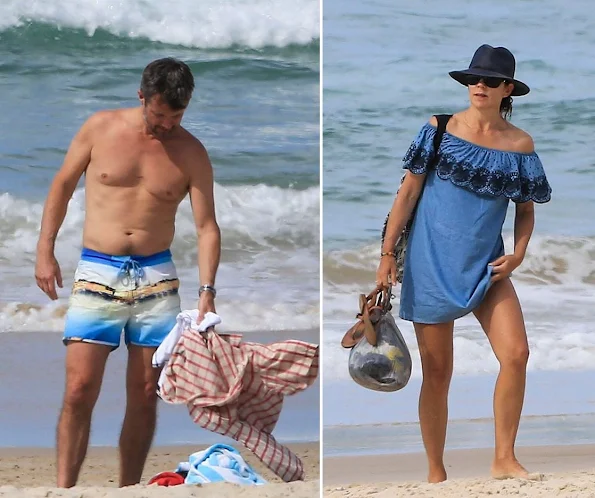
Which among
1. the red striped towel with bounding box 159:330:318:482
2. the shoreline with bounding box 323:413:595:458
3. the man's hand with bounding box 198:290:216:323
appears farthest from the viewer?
the shoreline with bounding box 323:413:595:458

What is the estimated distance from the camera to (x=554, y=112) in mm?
10961

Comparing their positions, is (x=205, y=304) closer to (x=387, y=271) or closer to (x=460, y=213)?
(x=387, y=271)

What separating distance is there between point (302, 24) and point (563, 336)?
253 centimetres

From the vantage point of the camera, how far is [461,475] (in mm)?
7000

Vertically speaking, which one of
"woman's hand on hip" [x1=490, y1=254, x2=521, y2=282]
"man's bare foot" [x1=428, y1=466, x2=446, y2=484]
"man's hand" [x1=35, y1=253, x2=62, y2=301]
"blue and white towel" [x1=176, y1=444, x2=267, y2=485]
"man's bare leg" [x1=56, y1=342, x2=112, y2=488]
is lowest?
"man's bare foot" [x1=428, y1=466, x2=446, y2=484]

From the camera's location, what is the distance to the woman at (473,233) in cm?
569

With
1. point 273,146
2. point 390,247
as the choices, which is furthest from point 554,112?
point 390,247

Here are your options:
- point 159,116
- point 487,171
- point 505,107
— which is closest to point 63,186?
point 159,116

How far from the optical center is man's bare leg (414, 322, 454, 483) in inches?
228

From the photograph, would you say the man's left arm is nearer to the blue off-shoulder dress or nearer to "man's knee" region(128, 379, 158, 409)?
"man's knee" region(128, 379, 158, 409)

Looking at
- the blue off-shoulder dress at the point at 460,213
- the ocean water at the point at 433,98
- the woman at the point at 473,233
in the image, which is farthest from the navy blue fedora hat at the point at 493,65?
the ocean water at the point at 433,98

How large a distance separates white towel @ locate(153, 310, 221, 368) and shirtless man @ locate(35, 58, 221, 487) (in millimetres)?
58

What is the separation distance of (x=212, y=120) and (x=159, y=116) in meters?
2.72

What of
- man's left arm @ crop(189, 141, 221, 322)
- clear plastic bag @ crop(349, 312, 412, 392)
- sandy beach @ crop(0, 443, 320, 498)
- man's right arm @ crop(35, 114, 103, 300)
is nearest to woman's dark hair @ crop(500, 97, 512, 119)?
clear plastic bag @ crop(349, 312, 412, 392)
